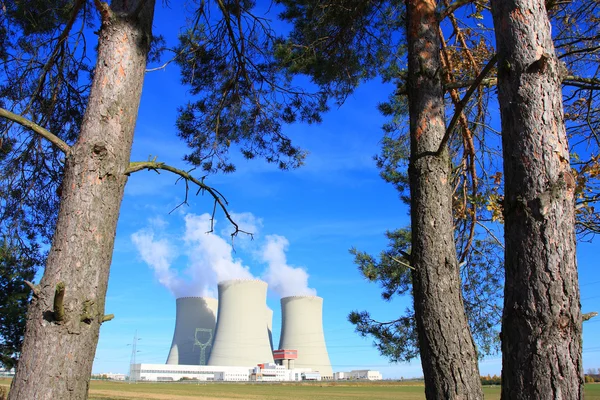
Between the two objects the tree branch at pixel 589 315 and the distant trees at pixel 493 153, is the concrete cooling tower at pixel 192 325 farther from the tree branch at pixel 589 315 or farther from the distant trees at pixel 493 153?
the tree branch at pixel 589 315

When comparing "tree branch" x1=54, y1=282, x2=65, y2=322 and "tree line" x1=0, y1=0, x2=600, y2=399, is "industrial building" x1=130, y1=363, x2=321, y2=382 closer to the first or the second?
"tree line" x1=0, y1=0, x2=600, y2=399

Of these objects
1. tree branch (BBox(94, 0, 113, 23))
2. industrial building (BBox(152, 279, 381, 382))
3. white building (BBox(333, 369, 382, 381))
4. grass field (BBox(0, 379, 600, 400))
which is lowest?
white building (BBox(333, 369, 382, 381))

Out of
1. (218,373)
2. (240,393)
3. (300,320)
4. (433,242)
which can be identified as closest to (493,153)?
(433,242)

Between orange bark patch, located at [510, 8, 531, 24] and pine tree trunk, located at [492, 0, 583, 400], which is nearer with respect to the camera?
pine tree trunk, located at [492, 0, 583, 400]

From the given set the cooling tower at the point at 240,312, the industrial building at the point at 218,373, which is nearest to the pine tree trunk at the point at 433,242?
the cooling tower at the point at 240,312

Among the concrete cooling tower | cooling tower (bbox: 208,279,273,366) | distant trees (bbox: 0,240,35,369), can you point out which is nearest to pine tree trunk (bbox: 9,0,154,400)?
distant trees (bbox: 0,240,35,369)

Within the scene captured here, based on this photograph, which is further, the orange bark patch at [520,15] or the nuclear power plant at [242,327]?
the nuclear power plant at [242,327]
